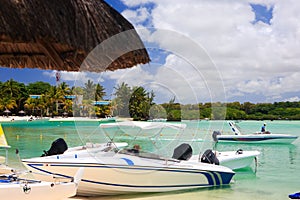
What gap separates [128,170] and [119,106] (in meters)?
1.72

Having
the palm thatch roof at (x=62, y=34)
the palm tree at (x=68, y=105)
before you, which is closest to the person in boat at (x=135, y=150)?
the palm thatch roof at (x=62, y=34)

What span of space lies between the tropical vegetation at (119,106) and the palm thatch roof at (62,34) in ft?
13.0

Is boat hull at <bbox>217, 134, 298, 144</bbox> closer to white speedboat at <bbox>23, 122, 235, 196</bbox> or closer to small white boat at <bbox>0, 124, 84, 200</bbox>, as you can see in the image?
white speedboat at <bbox>23, 122, 235, 196</bbox>

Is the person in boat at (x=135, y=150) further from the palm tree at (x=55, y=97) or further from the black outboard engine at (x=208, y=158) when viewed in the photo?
the palm tree at (x=55, y=97)

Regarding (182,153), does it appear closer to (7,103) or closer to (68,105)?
(7,103)

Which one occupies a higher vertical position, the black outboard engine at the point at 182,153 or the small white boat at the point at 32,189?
the black outboard engine at the point at 182,153

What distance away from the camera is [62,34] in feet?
9.75

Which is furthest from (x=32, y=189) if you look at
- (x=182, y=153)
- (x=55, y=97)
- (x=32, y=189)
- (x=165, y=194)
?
(x=55, y=97)

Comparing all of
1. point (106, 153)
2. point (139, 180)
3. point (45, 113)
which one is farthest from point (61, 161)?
point (45, 113)

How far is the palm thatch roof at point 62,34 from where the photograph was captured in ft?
9.27

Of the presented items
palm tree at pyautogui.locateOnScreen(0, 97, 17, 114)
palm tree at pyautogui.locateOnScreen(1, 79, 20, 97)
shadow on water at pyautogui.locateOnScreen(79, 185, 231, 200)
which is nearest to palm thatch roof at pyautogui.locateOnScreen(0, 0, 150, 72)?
shadow on water at pyautogui.locateOnScreen(79, 185, 231, 200)

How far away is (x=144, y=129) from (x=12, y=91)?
4758 cm

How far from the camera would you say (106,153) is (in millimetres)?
7598

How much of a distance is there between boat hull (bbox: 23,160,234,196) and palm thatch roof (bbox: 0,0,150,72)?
11.3ft
